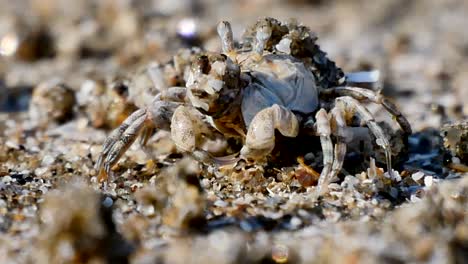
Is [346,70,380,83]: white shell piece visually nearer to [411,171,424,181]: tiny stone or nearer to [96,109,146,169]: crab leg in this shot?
[411,171,424,181]: tiny stone

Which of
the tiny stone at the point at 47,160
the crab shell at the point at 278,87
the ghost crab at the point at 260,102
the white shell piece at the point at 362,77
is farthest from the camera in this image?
the white shell piece at the point at 362,77

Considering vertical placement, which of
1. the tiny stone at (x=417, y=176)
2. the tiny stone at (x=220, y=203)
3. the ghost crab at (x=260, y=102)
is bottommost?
the tiny stone at (x=220, y=203)

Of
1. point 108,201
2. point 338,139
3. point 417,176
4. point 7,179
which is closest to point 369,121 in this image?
point 338,139

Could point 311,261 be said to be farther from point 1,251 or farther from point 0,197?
point 0,197

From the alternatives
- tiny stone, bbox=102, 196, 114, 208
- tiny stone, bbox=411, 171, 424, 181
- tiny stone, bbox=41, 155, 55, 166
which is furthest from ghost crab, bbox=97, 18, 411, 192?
tiny stone, bbox=41, 155, 55, 166

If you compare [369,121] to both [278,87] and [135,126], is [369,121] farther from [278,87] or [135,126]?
[135,126]

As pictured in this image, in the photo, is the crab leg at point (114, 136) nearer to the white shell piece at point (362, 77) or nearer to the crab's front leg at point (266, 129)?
the crab's front leg at point (266, 129)

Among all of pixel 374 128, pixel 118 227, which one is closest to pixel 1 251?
pixel 118 227

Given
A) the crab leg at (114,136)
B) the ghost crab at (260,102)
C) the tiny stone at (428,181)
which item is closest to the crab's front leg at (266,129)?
the ghost crab at (260,102)
